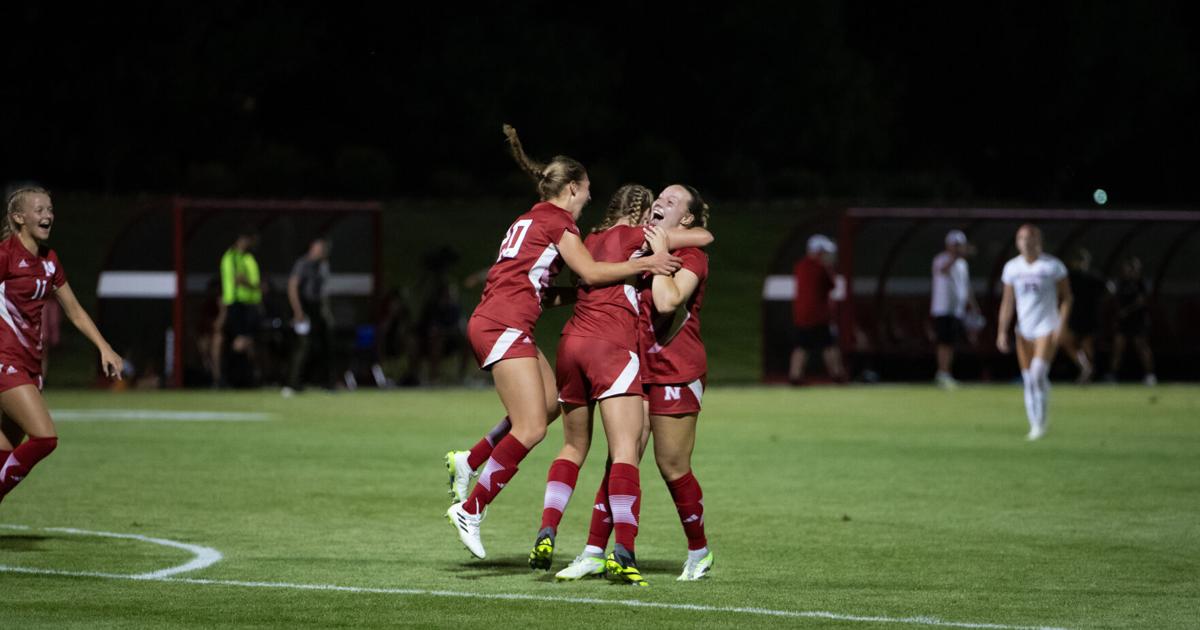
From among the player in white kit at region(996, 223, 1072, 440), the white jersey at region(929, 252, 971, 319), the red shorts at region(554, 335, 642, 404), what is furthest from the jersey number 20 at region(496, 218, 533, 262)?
the white jersey at region(929, 252, 971, 319)

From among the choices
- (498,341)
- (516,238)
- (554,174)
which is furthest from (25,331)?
(554,174)

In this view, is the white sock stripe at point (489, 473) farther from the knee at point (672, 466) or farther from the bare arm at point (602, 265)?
the bare arm at point (602, 265)

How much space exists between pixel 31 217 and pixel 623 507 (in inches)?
155

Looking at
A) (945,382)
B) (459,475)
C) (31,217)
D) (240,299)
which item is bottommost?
(945,382)

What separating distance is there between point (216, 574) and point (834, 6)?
223 feet

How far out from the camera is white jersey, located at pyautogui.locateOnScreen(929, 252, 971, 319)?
29266mm

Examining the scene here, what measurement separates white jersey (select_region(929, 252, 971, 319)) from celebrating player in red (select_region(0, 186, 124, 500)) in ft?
66.5

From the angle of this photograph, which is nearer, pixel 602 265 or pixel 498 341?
pixel 602 265

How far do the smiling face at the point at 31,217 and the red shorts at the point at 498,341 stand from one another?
2.76m

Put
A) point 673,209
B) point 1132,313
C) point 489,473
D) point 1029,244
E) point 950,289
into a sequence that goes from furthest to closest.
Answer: point 1132,313
point 950,289
point 1029,244
point 489,473
point 673,209

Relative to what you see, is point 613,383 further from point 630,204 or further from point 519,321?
point 630,204

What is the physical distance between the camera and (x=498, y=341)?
9672 mm

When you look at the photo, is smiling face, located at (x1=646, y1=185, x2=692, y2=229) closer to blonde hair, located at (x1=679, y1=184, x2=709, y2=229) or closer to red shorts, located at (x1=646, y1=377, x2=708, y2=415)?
blonde hair, located at (x1=679, y1=184, x2=709, y2=229)

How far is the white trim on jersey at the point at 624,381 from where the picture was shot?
9.34 metres
